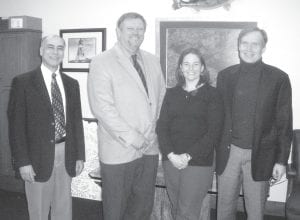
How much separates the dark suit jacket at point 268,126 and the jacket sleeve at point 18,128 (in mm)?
1288

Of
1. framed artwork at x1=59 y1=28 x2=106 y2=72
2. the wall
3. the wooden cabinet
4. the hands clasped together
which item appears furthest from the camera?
framed artwork at x1=59 y1=28 x2=106 y2=72

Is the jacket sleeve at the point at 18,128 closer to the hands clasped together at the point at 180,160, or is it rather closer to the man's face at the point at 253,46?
the hands clasped together at the point at 180,160

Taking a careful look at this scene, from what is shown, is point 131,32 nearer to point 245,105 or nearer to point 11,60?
point 245,105

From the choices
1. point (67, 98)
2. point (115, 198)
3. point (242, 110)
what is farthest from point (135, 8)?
point (115, 198)

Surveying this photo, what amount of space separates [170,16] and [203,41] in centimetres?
44

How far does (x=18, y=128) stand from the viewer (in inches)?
80.4

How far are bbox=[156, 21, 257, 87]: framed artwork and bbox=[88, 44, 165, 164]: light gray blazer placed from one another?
1235 millimetres

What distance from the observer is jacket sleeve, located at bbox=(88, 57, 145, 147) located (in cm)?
206

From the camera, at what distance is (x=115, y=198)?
2160mm

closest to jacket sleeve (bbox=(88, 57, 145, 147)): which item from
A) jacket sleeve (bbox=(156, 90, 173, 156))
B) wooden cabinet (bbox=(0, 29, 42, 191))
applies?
jacket sleeve (bbox=(156, 90, 173, 156))

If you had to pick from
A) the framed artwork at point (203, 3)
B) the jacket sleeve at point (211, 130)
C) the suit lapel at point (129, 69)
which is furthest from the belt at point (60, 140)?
the framed artwork at point (203, 3)

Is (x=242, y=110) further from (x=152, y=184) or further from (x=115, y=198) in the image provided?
(x=115, y=198)

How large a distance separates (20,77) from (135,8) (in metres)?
1.79

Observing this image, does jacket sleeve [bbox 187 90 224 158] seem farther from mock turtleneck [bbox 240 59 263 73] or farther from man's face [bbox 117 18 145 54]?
man's face [bbox 117 18 145 54]
